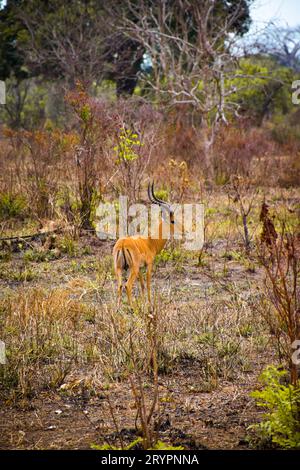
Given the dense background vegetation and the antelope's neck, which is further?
the antelope's neck

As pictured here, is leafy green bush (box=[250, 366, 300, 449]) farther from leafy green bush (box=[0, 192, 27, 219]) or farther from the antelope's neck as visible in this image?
leafy green bush (box=[0, 192, 27, 219])

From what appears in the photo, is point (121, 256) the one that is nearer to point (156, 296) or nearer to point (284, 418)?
point (156, 296)

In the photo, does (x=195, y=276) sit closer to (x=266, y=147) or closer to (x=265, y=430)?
(x=265, y=430)

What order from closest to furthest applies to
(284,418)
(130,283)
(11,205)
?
(284,418), (130,283), (11,205)

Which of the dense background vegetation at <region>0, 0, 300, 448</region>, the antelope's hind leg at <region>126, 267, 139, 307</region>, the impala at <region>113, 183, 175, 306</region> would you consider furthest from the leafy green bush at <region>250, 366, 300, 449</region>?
the antelope's hind leg at <region>126, 267, 139, 307</region>

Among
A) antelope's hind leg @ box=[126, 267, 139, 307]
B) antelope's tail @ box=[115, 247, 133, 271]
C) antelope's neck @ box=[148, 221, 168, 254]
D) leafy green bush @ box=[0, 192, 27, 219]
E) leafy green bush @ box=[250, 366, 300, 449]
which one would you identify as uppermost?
leafy green bush @ box=[0, 192, 27, 219]

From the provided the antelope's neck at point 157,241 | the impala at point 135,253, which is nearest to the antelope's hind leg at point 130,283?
the impala at point 135,253

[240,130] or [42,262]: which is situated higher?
[240,130]

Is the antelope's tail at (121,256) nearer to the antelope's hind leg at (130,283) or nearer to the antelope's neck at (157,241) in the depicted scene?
the antelope's hind leg at (130,283)

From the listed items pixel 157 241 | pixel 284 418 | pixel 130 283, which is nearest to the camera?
pixel 284 418

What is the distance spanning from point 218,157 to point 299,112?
11.6m

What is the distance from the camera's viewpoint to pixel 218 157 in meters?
14.2

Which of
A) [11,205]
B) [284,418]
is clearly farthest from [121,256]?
[11,205]
